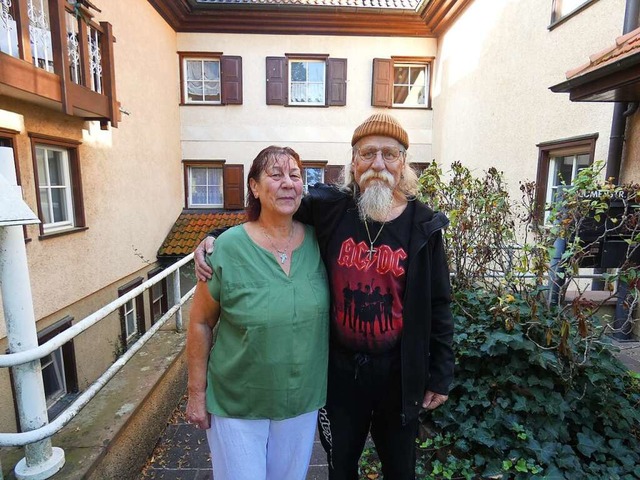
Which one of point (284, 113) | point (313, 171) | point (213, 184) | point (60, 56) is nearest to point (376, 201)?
point (60, 56)

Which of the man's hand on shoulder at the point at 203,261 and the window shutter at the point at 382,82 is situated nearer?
the man's hand on shoulder at the point at 203,261

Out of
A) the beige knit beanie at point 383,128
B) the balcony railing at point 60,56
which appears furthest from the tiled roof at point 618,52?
the balcony railing at point 60,56

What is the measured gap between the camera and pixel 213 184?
10445 millimetres

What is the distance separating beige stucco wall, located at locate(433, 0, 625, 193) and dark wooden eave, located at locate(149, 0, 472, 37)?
0.84m

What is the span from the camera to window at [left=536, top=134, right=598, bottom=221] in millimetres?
4801

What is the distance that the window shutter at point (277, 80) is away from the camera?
9672 mm

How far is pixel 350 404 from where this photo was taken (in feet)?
5.22

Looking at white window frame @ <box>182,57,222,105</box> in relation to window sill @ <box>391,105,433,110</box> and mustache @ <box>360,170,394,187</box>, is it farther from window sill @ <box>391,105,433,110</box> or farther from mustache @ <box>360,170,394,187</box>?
mustache @ <box>360,170,394,187</box>

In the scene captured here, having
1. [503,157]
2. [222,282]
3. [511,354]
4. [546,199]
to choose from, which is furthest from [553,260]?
[503,157]

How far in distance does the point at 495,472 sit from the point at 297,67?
10.0m

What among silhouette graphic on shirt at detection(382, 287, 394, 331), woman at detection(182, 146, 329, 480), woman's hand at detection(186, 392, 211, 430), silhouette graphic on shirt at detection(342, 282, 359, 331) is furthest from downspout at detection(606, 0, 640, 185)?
woman's hand at detection(186, 392, 211, 430)

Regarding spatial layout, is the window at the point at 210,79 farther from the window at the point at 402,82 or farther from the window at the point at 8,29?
the window at the point at 8,29

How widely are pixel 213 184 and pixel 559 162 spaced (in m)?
8.17

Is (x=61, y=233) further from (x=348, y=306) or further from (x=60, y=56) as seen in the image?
(x=348, y=306)
